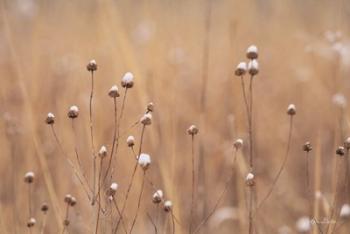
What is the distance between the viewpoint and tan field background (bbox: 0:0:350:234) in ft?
6.12

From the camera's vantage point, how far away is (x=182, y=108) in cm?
282

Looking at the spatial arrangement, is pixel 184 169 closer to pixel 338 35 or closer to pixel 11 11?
pixel 338 35

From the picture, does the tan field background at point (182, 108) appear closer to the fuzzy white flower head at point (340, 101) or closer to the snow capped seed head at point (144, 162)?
the fuzzy white flower head at point (340, 101)

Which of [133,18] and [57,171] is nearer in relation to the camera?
[57,171]

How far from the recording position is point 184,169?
2389 mm

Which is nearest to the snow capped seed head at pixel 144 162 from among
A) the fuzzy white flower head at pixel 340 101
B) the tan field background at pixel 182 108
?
the tan field background at pixel 182 108

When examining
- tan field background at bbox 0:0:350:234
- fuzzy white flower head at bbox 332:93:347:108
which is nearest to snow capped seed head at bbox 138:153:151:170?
tan field background at bbox 0:0:350:234

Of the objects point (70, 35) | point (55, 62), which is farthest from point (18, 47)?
point (55, 62)

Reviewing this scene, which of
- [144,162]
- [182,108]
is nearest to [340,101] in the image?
[144,162]

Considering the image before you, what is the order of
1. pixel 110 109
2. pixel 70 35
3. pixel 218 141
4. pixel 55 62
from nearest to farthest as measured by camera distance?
pixel 218 141, pixel 110 109, pixel 55 62, pixel 70 35

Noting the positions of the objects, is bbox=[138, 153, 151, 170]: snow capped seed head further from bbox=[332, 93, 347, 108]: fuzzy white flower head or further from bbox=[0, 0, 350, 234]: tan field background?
bbox=[332, 93, 347, 108]: fuzzy white flower head

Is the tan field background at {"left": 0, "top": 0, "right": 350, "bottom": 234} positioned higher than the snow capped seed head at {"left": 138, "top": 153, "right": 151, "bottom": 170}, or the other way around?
the tan field background at {"left": 0, "top": 0, "right": 350, "bottom": 234}

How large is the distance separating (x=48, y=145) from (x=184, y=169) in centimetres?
56

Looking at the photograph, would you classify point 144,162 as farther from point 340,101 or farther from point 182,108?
point 182,108
